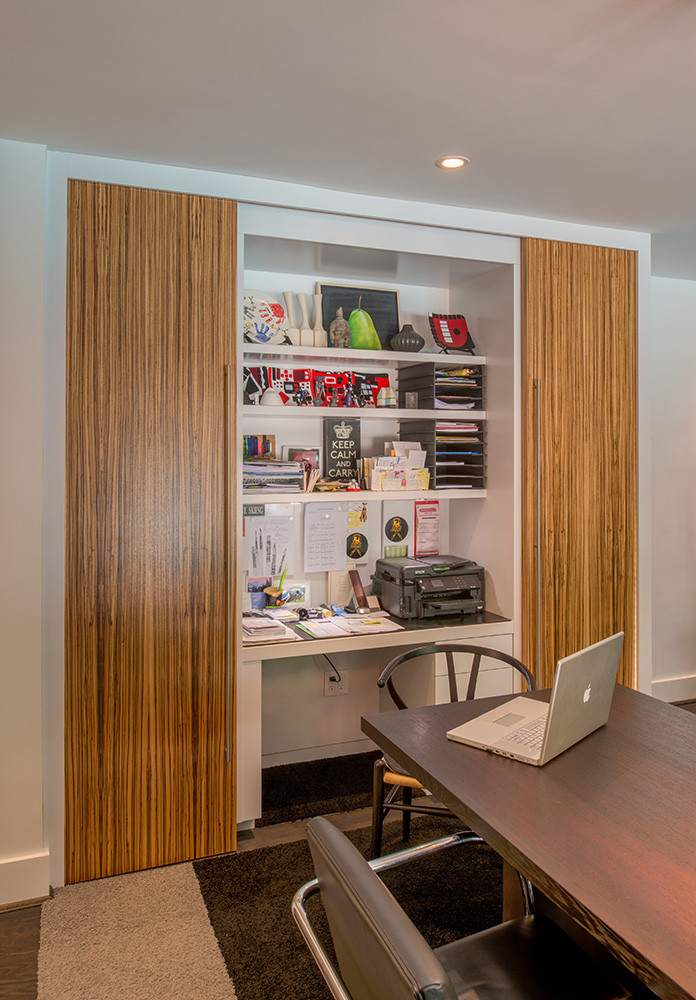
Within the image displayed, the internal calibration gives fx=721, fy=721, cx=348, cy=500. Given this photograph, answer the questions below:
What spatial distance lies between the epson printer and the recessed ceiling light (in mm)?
1651

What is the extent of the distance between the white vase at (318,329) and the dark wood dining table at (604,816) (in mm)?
1837

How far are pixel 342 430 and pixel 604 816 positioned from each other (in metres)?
2.32

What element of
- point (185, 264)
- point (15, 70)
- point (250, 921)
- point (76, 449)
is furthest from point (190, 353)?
point (250, 921)

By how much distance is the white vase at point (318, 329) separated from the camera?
328 cm

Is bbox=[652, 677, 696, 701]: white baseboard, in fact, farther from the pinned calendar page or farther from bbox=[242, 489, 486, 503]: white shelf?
bbox=[242, 489, 486, 503]: white shelf

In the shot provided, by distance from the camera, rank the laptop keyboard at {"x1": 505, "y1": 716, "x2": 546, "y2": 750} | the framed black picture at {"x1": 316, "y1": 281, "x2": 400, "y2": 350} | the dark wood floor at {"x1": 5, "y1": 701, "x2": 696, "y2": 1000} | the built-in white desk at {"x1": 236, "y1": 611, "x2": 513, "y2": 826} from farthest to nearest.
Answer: the framed black picture at {"x1": 316, "y1": 281, "x2": 400, "y2": 350} < the built-in white desk at {"x1": 236, "y1": 611, "x2": 513, "y2": 826} < the dark wood floor at {"x1": 5, "y1": 701, "x2": 696, "y2": 1000} < the laptop keyboard at {"x1": 505, "y1": 716, "x2": 546, "y2": 750}

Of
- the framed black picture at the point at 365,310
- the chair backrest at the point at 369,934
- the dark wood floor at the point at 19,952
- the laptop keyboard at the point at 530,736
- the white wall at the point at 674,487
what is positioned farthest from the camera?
the white wall at the point at 674,487

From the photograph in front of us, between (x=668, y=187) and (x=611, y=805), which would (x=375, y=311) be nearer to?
(x=668, y=187)

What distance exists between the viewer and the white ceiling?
176cm

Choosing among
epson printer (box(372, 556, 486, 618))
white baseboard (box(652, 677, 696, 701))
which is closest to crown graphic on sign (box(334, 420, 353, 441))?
epson printer (box(372, 556, 486, 618))

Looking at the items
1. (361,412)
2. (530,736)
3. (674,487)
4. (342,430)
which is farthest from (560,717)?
(674,487)

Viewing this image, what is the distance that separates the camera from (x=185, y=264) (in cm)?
267

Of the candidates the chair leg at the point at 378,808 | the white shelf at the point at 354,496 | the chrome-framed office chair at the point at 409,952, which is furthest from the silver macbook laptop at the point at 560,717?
the white shelf at the point at 354,496

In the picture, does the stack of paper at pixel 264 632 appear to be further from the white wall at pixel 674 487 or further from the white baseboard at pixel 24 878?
the white wall at pixel 674 487
